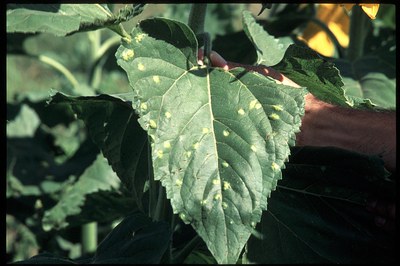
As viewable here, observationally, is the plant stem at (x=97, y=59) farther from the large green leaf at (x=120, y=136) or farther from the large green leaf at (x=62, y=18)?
the large green leaf at (x=62, y=18)

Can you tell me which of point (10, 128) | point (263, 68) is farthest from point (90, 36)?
point (263, 68)

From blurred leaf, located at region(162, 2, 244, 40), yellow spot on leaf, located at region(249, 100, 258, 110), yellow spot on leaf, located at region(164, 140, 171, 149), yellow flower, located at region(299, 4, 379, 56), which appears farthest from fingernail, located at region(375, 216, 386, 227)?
blurred leaf, located at region(162, 2, 244, 40)

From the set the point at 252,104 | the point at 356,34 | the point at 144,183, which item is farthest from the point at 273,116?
the point at 356,34

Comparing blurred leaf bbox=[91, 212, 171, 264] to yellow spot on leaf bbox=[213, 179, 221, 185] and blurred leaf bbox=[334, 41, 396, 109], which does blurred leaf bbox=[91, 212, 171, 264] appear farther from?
blurred leaf bbox=[334, 41, 396, 109]

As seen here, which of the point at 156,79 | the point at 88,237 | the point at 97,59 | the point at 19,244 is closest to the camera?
the point at 156,79

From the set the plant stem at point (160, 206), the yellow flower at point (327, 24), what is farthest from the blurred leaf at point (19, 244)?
the plant stem at point (160, 206)

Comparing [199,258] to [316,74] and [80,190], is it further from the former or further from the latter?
[80,190]
